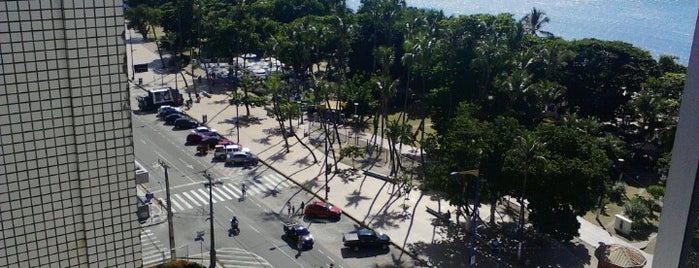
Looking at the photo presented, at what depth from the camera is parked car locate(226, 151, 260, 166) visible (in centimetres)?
5938

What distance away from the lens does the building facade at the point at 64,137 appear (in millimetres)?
22203

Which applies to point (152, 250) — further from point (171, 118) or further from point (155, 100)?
point (155, 100)

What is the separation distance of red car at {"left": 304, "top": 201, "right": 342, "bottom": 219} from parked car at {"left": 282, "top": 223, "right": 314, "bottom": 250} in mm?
2487

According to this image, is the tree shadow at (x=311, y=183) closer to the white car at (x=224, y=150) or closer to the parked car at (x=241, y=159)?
the parked car at (x=241, y=159)

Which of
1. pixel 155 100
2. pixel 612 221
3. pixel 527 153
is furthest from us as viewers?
pixel 155 100

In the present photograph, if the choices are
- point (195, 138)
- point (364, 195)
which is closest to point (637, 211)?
point (364, 195)

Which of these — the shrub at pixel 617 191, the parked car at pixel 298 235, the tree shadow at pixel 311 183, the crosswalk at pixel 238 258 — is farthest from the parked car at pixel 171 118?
the shrub at pixel 617 191

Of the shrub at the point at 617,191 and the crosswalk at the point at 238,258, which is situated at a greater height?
the shrub at the point at 617,191

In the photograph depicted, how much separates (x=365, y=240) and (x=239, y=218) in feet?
32.6

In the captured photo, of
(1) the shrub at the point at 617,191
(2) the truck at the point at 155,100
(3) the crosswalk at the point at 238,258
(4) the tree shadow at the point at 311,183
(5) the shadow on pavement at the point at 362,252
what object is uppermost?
(2) the truck at the point at 155,100

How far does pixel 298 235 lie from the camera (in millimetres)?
45406

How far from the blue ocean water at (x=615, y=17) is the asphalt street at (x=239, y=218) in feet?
252

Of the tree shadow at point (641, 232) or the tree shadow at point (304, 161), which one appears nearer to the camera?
the tree shadow at point (641, 232)

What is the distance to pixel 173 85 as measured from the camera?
85188 millimetres
